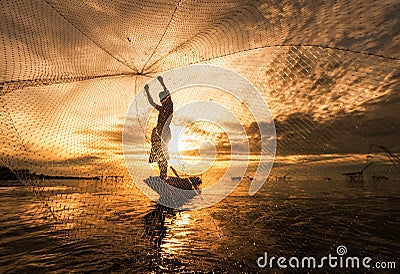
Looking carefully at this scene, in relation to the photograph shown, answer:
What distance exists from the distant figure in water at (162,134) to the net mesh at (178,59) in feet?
10.4

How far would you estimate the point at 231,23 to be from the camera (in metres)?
8.29

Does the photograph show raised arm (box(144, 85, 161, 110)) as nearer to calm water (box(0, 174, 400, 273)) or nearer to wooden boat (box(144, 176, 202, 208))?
wooden boat (box(144, 176, 202, 208))

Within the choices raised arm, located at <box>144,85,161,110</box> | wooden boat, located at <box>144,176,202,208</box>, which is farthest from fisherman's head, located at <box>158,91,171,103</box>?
wooden boat, located at <box>144,176,202,208</box>

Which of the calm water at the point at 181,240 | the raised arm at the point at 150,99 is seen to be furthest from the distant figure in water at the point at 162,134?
the calm water at the point at 181,240

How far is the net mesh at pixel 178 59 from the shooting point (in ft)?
22.7

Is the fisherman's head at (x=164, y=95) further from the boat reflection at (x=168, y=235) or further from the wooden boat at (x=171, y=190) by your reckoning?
the boat reflection at (x=168, y=235)

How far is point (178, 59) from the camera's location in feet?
33.4

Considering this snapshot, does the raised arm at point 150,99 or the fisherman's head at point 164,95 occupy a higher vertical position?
the fisherman's head at point 164,95

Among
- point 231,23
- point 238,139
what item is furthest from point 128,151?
point 231,23

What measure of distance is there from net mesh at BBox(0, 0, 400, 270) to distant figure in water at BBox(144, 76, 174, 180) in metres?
3.18

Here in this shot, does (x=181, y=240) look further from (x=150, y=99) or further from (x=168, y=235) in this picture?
(x=150, y=99)

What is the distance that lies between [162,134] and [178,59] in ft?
17.2

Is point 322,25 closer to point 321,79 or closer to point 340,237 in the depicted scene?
point 321,79

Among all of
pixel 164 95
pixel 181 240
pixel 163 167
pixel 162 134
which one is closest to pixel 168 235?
pixel 181 240
